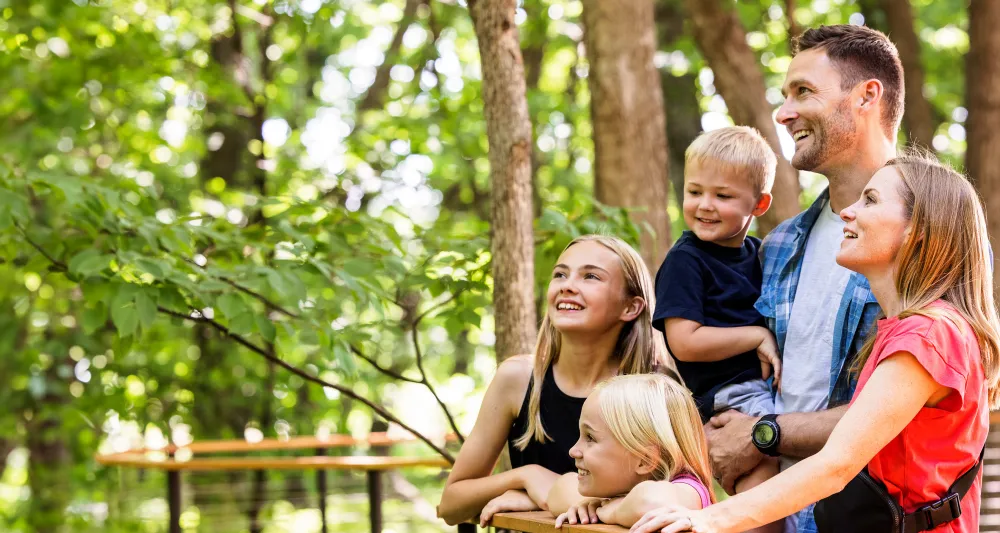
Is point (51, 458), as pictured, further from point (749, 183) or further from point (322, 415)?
point (749, 183)

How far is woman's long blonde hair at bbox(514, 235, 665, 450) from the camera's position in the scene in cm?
249

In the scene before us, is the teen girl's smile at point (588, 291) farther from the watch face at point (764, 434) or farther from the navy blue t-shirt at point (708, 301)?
the watch face at point (764, 434)

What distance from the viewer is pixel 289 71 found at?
33.4 ft

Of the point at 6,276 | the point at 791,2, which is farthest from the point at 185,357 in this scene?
the point at 791,2

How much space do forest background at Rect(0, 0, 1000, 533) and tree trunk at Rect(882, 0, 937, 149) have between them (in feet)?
0.06

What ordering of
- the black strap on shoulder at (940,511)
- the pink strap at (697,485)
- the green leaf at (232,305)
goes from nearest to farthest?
the black strap on shoulder at (940,511) < the pink strap at (697,485) < the green leaf at (232,305)

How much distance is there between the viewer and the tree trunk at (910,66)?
6.95m

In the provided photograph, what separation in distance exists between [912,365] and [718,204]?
0.83 meters

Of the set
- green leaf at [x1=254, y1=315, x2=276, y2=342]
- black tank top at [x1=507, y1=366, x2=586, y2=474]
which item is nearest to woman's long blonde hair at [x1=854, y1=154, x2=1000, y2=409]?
black tank top at [x1=507, y1=366, x2=586, y2=474]

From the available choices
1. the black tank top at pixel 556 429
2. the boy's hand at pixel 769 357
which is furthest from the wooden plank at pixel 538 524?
the boy's hand at pixel 769 357

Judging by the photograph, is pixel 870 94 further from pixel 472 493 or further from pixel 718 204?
pixel 472 493

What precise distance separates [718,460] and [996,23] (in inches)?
202

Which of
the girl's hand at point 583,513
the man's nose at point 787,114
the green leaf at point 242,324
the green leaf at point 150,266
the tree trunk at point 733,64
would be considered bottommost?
the girl's hand at point 583,513

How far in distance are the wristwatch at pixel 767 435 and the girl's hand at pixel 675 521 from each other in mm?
454
